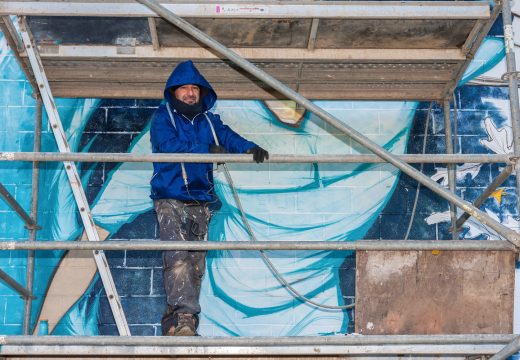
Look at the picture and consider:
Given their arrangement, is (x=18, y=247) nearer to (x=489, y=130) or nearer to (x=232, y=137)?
(x=232, y=137)

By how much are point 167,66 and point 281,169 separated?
143 centimetres

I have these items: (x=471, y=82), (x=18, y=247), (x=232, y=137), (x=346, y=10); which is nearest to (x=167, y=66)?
(x=232, y=137)

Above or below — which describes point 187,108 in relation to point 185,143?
above

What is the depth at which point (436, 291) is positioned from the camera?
571 centimetres

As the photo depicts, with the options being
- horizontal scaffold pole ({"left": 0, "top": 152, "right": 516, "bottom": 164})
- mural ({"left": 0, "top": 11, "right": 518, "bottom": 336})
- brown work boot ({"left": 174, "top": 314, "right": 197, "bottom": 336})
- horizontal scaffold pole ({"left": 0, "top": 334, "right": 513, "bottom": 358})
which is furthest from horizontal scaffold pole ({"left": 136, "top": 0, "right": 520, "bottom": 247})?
mural ({"left": 0, "top": 11, "right": 518, "bottom": 336})

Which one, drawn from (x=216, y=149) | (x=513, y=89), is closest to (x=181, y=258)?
(x=216, y=149)

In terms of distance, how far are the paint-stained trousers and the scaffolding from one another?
0.63m

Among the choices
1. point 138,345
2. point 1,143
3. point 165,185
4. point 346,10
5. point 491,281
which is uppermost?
point 346,10

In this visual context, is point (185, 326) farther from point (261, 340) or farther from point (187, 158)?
point (187, 158)

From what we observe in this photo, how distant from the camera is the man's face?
22.4 ft

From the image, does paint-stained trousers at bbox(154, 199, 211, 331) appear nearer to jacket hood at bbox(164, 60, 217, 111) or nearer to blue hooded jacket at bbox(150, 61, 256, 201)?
blue hooded jacket at bbox(150, 61, 256, 201)

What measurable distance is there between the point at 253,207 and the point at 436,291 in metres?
2.62

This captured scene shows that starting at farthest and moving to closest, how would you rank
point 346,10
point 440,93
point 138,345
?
point 440,93 < point 346,10 < point 138,345

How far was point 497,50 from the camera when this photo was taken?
8.44 m
